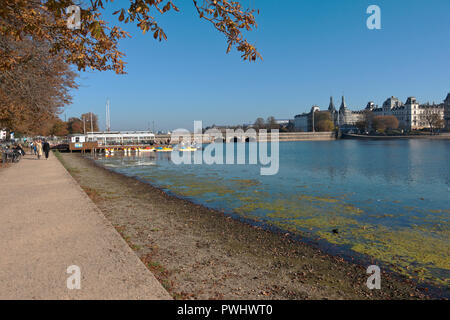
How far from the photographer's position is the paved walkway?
4664 mm

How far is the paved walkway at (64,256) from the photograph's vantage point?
466 centimetres

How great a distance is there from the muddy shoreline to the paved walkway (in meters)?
0.70

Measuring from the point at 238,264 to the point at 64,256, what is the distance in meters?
3.49

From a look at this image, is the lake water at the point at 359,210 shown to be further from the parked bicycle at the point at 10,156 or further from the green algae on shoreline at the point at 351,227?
the parked bicycle at the point at 10,156

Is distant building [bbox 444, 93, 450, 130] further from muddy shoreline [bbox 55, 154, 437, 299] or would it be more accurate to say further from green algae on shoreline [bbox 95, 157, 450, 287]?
muddy shoreline [bbox 55, 154, 437, 299]

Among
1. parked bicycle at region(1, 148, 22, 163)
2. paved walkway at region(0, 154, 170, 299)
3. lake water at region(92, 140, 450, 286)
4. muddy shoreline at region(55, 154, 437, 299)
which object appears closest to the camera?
paved walkway at region(0, 154, 170, 299)

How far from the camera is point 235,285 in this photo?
5891 mm

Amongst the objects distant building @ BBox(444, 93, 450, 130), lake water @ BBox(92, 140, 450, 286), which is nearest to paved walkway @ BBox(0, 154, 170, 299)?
lake water @ BBox(92, 140, 450, 286)

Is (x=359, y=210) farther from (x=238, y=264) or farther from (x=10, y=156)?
(x=10, y=156)

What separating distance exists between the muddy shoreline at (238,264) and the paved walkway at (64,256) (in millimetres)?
699

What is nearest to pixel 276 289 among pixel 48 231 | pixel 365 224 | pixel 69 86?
pixel 48 231

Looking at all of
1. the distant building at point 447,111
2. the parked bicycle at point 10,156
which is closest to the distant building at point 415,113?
the distant building at point 447,111

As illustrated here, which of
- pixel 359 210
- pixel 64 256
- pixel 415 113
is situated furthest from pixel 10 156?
pixel 415 113
